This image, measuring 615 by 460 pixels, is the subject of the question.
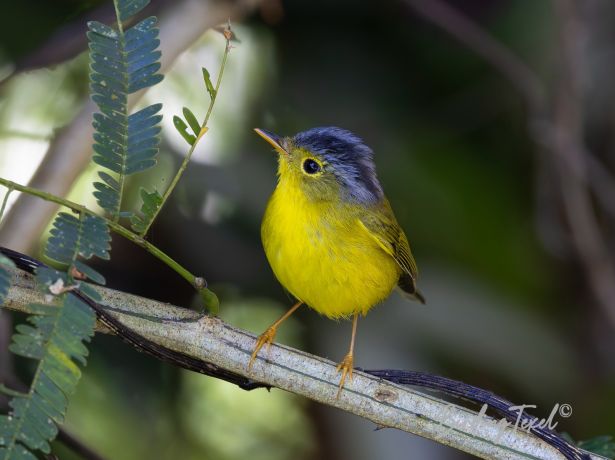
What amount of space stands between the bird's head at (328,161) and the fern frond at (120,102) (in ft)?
4.12

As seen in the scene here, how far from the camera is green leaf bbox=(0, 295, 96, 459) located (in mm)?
1516

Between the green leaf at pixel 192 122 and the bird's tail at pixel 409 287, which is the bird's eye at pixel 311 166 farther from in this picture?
the green leaf at pixel 192 122

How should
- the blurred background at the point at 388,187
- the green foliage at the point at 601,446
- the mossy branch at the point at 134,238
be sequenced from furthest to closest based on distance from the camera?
the blurred background at the point at 388,187, the green foliage at the point at 601,446, the mossy branch at the point at 134,238

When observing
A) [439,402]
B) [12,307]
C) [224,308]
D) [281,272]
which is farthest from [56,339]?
[224,308]

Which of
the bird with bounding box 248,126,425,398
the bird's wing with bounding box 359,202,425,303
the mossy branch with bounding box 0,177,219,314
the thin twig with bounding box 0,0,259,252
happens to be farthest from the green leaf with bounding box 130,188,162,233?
the bird's wing with bounding box 359,202,425,303

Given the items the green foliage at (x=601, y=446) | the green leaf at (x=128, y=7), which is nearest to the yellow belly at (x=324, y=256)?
the green foliage at (x=601, y=446)

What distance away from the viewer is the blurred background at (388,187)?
362 centimetres

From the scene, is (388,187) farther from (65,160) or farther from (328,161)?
(65,160)

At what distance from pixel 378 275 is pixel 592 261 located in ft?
4.90

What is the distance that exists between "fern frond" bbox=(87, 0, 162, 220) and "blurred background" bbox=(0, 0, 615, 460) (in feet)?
4.92

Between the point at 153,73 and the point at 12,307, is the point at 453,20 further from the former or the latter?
the point at 12,307

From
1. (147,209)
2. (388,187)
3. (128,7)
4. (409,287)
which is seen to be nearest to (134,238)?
(147,209)

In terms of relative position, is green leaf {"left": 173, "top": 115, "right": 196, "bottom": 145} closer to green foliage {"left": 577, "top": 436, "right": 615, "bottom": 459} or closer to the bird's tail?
green foliage {"left": 577, "top": 436, "right": 615, "bottom": 459}

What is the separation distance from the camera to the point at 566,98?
13.0ft
